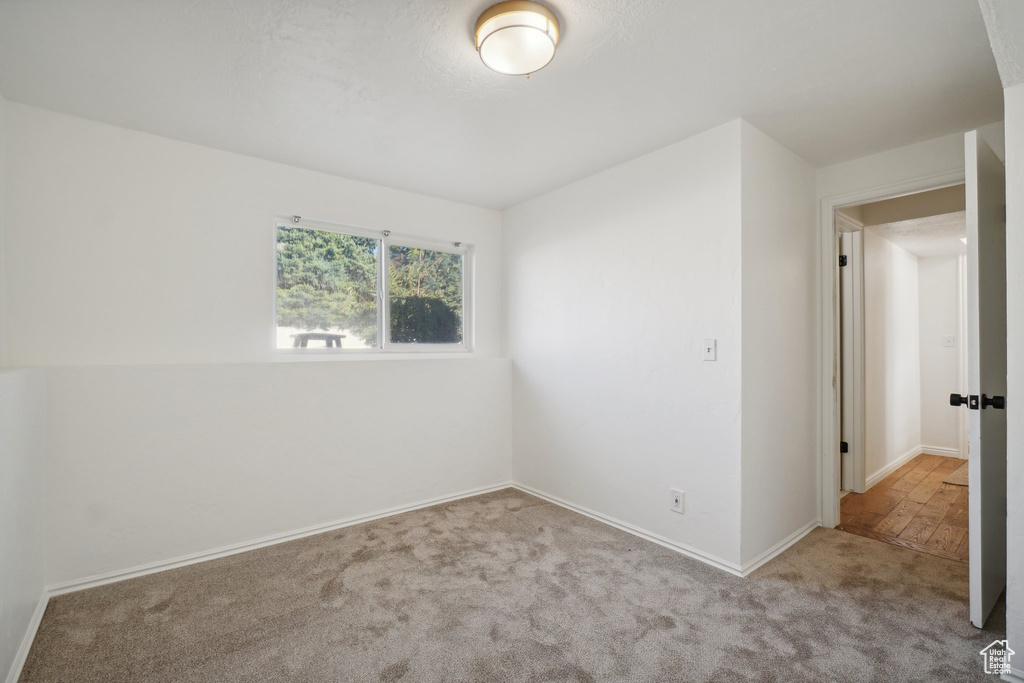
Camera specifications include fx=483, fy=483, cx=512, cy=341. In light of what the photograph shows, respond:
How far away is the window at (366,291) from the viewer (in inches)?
126

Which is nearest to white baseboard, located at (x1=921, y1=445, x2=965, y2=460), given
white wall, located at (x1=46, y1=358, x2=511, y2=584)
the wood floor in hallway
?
the wood floor in hallway

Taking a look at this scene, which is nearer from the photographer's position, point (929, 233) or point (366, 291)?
point (366, 291)

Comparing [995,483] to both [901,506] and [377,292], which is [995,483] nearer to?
[901,506]

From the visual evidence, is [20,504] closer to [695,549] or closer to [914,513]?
[695,549]

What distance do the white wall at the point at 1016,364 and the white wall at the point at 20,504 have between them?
3395 millimetres

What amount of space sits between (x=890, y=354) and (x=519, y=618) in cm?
441

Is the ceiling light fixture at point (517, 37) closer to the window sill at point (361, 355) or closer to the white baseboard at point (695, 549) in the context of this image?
the window sill at point (361, 355)

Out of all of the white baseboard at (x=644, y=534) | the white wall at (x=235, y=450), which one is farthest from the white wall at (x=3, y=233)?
the white baseboard at (x=644, y=534)

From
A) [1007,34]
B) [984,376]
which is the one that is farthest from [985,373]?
[1007,34]

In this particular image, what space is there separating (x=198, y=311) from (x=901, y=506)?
4.86 m

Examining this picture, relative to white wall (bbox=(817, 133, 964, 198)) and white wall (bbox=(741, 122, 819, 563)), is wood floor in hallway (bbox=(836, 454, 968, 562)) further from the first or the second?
white wall (bbox=(817, 133, 964, 198))

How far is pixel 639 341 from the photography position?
9.82 feet

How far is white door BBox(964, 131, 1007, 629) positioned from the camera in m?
1.95

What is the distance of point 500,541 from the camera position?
2863mm
